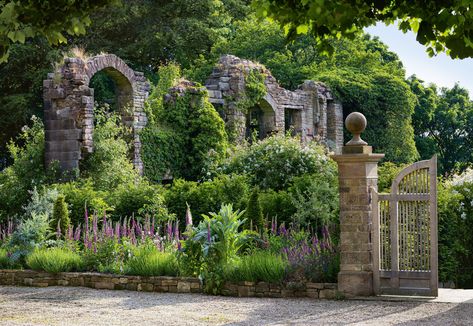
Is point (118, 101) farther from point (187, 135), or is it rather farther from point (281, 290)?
point (281, 290)

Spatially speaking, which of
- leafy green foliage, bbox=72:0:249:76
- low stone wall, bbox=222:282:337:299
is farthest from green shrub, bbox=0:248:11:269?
leafy green foliage, bbox=72:0:249:76

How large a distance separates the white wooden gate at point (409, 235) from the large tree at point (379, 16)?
6.52 ft

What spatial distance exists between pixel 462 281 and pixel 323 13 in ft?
20.7

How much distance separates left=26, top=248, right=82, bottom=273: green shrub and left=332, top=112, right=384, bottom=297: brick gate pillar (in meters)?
3.96

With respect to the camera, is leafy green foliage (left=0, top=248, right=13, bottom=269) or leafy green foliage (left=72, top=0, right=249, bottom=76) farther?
leafy green foliage (left=72, top=0, right=249, bottom=76)

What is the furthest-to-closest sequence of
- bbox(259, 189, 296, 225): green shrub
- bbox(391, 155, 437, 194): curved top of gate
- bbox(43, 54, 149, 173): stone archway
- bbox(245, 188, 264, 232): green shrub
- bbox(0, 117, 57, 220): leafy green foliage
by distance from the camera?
bbox(43, 54, 149, 173): stone archway, bbox(0, 117, 57, 220): leafy green foliage, bbox(259, 189, 296, 225): green shrub, bbox(245, 188, 264, 232): green shrub, bbox(391, 155, 437, 194): curved top of gate

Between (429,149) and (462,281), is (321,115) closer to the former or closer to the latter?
(429,149)

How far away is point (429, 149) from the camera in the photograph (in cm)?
3647

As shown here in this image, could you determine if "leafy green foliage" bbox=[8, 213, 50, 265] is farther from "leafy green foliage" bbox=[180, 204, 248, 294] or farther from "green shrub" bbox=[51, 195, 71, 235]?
"leafy green foliage" bbox=[180, 204, 248, 294]

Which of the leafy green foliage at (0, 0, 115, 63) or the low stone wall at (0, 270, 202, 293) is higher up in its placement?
the leafy green foliage at (0, 0, 115, 63)

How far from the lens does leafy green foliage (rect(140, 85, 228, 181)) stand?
20719 mm

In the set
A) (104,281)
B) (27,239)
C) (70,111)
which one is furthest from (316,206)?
(70,111)

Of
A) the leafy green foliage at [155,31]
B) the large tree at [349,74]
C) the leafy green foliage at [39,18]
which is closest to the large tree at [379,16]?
the leafy green foliage at [39,18]

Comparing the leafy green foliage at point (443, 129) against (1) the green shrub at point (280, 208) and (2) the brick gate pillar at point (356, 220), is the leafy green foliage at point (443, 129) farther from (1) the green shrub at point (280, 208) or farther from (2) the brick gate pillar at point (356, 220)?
(2) the brick gate pillar at point (356, 220)
